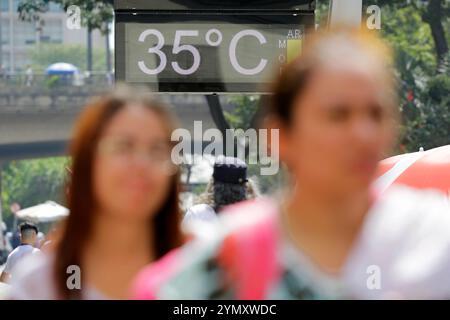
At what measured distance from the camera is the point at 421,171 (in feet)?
26.9

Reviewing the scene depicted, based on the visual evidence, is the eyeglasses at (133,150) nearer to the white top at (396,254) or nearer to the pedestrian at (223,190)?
the white top at (396,254)

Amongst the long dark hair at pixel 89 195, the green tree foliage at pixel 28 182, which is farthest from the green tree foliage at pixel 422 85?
the green tree foliage at pixel 28 182

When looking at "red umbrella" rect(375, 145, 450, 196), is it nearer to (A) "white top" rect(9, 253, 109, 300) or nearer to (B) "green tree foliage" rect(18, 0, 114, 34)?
(A) "white top" rect(9, 253, 109, 300)

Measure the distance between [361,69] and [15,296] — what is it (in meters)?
0.95

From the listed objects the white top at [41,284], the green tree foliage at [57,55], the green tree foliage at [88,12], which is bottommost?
the green tree foliage at [57,55]

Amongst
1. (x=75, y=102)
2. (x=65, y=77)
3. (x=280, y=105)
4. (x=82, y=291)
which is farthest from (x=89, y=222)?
(x=65, y=77)

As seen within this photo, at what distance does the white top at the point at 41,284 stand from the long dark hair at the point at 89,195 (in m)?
0.01

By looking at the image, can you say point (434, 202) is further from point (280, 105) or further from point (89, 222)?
point (89, 222)

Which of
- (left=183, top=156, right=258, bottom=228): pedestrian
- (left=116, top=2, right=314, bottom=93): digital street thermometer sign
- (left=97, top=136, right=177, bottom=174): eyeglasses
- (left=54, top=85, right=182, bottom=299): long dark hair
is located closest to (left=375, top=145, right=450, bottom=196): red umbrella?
(left=116, top=2, right=314, bottom=93): digital street thermometer sign

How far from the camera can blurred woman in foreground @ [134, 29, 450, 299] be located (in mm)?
2324

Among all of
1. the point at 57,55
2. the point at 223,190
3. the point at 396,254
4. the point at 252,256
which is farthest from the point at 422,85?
the point at 57,55

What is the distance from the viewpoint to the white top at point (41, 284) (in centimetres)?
281
